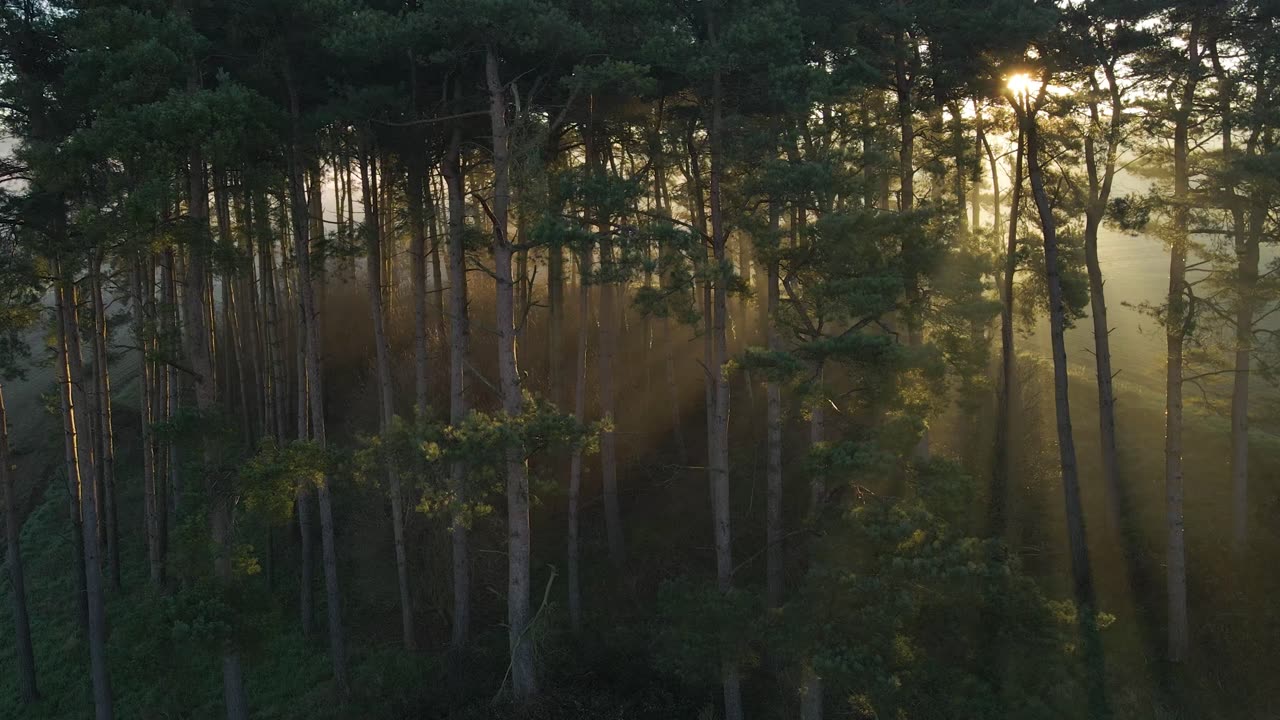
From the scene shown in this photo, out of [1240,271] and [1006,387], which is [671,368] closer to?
[1006,387]

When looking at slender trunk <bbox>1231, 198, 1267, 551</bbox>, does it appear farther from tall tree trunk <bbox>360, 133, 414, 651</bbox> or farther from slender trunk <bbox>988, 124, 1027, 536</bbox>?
tall tree trunk <bbox>360, 133, 414, 651</bbox>

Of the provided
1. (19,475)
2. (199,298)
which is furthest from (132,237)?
(19,475)

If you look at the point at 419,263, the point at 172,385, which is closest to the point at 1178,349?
the point at 419,263

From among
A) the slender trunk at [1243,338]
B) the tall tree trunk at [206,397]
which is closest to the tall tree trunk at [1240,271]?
the slender trunk at [1243,338]

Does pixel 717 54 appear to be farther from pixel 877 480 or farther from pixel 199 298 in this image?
pixel 199 298

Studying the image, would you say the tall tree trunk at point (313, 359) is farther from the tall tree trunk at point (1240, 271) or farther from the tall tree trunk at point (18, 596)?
the tall tree trunk at point (1240, 271)

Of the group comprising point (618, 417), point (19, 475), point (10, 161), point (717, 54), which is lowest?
point (19, 475)

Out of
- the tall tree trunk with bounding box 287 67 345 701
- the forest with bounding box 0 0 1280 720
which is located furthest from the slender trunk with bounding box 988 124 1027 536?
the tall tree trunk with bounding box 287 67 345 701
